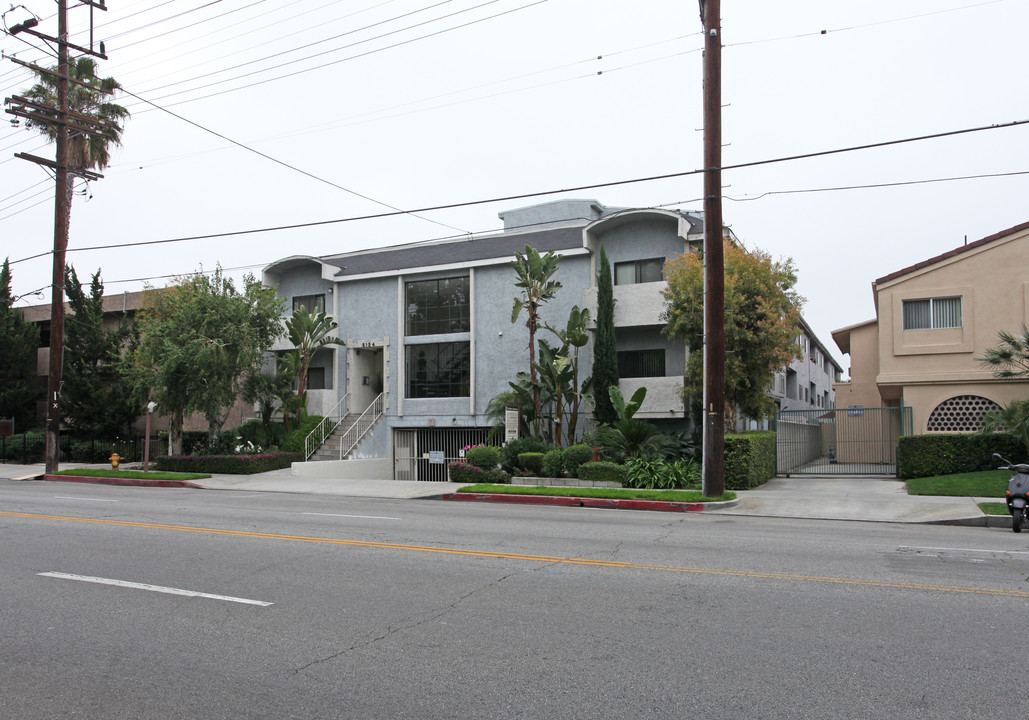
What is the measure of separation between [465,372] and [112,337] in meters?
16.4

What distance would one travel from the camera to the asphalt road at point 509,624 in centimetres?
475

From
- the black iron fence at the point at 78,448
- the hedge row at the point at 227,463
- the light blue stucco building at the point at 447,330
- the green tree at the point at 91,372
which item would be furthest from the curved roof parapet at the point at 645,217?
the green tree at the point at 91,372

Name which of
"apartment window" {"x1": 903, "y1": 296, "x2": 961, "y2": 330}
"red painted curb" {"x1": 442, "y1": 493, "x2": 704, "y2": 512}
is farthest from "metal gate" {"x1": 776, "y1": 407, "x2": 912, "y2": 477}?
"red painted curb" {"x1": 442, "y1": 493, "x2": 704, "y2": 512}

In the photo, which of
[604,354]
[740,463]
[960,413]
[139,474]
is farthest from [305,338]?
[960,413]

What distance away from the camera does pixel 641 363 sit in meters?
26.1

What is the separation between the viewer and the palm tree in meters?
30.5

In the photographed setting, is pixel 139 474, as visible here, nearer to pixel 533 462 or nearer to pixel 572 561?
pixel 533 462

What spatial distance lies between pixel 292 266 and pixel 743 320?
1909cm

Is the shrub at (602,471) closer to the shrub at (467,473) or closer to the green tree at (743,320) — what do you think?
the shrub at (467,473)

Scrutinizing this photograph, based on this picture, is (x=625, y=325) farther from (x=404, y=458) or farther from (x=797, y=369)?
(x=797, y=369)

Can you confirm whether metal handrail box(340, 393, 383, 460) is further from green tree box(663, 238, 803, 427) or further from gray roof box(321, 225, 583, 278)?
green tree box(663, 238, 803, 427)

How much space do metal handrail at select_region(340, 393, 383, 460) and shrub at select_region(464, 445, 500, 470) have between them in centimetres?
726

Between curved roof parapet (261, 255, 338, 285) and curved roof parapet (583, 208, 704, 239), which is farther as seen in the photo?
curved roof parapet (261, 255, 338, 285)

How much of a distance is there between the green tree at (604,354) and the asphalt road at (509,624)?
43.0 feet
